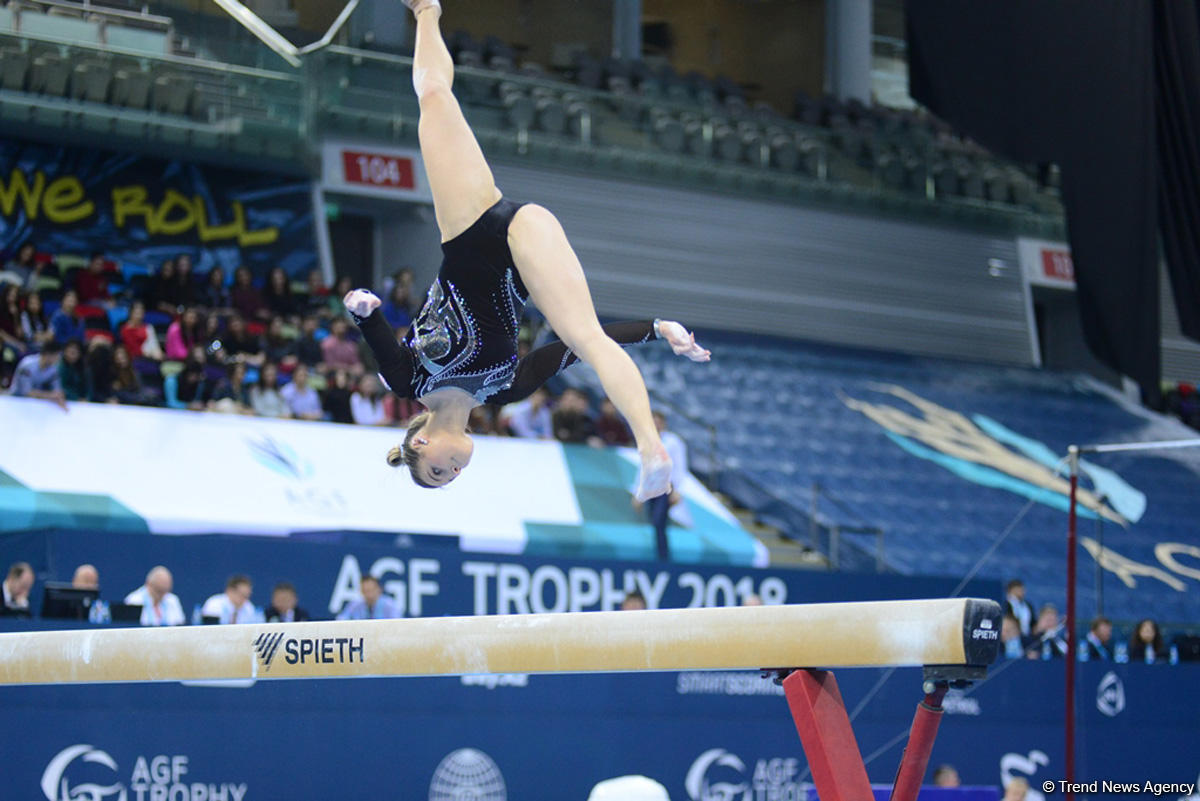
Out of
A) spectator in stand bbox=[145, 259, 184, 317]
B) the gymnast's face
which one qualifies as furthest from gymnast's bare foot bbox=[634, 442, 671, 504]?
spectator in stand bbox=[145, 259, 184, 317]

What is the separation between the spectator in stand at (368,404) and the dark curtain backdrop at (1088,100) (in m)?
7.95

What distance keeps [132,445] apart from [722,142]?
31.5 feet

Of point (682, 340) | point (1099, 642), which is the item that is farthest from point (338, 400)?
point (682, 340)

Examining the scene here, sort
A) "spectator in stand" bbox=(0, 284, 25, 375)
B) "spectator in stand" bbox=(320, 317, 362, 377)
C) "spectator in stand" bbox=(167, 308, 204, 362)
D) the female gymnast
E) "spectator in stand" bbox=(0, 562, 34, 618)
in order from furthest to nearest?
"spectator in stand" bbox=(320, 317, 362, 377), "spectator in stand" bbox=(167, 308, 204, 362), "spectator in stand" bbox=(0, 284, 25, 375), "spectator in stand" bbox=(0, 562, 34, 618), the female gymnast

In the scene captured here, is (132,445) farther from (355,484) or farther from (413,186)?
(413,186)

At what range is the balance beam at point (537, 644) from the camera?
4006 mm

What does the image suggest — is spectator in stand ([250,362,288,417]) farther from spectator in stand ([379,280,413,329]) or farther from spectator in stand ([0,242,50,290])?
spectator in stand ([0,242,50,290])

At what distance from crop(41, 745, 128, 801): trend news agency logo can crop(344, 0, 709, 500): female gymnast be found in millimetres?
3719

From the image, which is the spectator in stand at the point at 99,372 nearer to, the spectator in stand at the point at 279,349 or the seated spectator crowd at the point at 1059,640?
the spectator in stand at the point at 279,349

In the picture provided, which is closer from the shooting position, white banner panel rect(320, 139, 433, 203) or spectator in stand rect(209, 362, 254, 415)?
spectator in stand rect(209, 362, 254, 415)

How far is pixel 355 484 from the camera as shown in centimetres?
1147

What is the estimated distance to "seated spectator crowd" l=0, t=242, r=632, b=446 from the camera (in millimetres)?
11359

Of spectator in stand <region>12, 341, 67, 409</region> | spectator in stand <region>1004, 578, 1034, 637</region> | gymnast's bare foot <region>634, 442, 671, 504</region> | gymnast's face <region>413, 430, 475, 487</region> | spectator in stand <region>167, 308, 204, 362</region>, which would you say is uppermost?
spectator in stand <region>167, 308, 204, 362</region>

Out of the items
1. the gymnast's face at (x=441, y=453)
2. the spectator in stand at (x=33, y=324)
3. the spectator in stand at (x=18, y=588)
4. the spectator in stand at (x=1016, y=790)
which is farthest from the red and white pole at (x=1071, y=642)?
the spectator in stand at (x=33, y=324)
